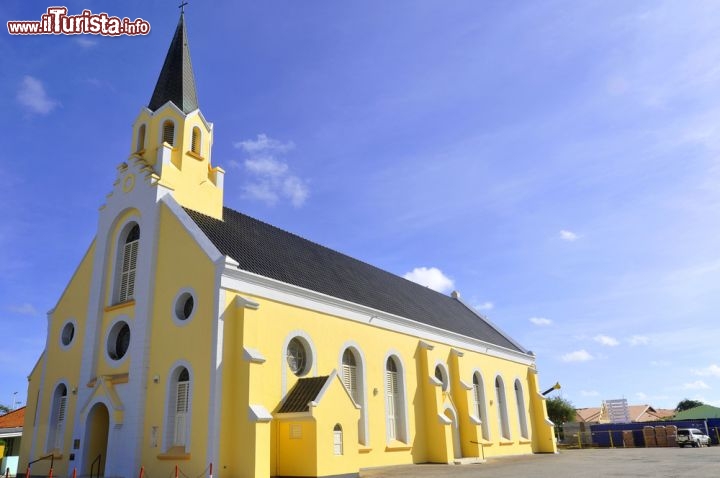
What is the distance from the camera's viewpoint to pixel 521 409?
40.2 m

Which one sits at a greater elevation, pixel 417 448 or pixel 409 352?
Answer: pixel 409 352

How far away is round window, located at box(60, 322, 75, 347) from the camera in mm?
24625

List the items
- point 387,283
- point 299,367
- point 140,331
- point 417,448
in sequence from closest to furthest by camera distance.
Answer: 1. point 140,331
2. point 299,367
3. point 417,448
4. point 387,283

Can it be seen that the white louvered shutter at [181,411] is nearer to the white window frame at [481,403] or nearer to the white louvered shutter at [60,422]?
the white louvered shutter at [60,422]

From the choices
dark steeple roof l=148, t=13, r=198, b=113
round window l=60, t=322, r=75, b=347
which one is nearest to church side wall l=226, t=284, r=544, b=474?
round window l=60, t=322, r=75, b=347

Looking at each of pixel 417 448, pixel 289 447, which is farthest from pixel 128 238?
pixel 417 448

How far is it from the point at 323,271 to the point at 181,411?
426 inches

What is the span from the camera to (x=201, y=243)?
809 inches

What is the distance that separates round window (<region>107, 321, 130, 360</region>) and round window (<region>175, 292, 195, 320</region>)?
10.4 ft

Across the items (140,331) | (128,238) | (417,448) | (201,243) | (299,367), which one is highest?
(128,238)

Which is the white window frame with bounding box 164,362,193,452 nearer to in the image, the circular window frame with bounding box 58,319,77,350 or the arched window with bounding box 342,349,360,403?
the circular window frame with bounding box 58,319,77,350

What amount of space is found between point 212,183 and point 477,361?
20.9 metres

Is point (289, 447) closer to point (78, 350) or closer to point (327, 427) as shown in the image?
point (327, 427)

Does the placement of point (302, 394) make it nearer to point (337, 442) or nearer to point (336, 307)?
point (337, 442)
